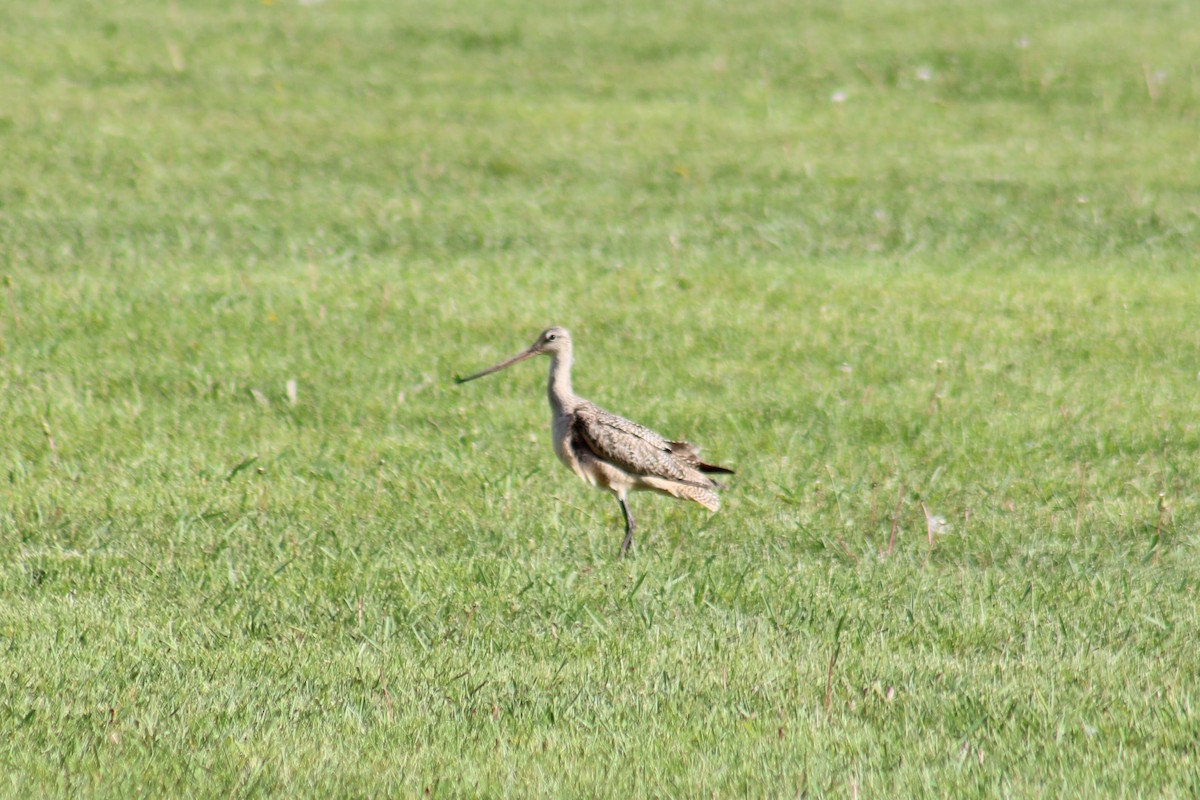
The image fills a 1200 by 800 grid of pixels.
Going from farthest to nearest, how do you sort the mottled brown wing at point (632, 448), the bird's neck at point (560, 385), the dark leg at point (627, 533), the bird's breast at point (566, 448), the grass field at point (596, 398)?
the bird's neck at point (560, 385) → the bird's breast at point (566, 448) → the mottled brown wing at point (632, 448) → the dark leg at point (627, 533) → the grass field at point (596, 398)

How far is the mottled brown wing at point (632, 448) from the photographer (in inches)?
298

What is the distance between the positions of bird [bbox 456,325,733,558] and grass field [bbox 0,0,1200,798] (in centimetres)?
25

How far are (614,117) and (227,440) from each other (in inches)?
355

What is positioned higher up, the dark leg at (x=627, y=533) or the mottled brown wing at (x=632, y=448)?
the mottled brown wing at (x=632, y=448)

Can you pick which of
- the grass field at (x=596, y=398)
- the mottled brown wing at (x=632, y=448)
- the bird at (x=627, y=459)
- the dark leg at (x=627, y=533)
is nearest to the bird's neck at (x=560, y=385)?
the bird at (x=627, y=459)

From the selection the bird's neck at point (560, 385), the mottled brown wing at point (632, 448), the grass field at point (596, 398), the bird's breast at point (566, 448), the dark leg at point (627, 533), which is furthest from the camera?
the bird's neck at point (560, 385)

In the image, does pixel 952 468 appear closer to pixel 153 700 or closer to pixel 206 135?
pixel 153 700

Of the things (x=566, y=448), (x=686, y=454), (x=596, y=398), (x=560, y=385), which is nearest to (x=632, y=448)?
(x=686, y=454)

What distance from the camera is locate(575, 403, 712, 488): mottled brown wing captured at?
7559 mm

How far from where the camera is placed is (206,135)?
51.2ft

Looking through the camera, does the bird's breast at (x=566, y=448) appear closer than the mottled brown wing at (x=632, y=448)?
No

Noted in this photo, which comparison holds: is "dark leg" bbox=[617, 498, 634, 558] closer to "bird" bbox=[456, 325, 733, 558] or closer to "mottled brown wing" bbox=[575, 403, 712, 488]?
"bird" bbox=[456, 325, 733, 558]

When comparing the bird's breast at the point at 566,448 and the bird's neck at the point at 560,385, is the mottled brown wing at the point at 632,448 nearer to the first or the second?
the bird's breast at the point at 566,448

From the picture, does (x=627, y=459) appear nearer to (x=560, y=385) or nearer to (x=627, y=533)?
(x=627, y=533)
